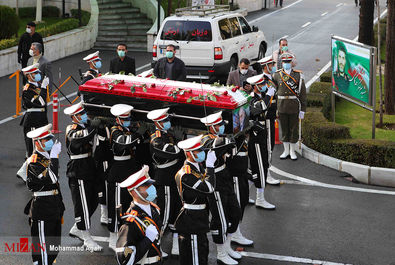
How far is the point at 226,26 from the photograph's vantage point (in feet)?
67.4

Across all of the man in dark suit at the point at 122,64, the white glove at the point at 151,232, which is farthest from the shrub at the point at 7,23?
the white glove at the point at 151,232

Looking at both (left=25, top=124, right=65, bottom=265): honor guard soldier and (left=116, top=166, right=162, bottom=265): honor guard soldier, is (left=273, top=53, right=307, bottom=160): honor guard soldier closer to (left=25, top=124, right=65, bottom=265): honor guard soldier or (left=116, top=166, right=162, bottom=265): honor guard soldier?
(left=25, top=124, right=65, bottom=265): honor guard soldier

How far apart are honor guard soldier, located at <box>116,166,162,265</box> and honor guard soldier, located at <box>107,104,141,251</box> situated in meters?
2.41

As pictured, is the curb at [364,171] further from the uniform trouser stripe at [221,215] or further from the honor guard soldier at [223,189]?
the uniform trouser stripe at [221,215]

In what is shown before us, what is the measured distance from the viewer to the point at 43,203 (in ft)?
29.6

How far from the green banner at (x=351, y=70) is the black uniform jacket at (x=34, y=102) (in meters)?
6.27

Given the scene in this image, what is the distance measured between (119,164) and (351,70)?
673cm

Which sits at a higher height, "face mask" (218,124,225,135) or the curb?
"face mask" (218,124,225,135)

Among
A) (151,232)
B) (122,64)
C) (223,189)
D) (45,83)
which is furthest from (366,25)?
(151,232)

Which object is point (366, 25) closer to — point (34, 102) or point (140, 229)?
point (34, 102)

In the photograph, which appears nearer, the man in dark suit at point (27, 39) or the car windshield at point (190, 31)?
the man in dark suit at point (27, 39)

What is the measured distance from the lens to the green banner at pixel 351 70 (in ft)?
47.2

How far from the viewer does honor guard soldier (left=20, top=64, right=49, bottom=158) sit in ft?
40.8

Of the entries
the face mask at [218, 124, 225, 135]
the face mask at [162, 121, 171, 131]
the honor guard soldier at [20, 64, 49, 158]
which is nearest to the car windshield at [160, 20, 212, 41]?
the honor guard soldier at [20, 64, 49, 158]
